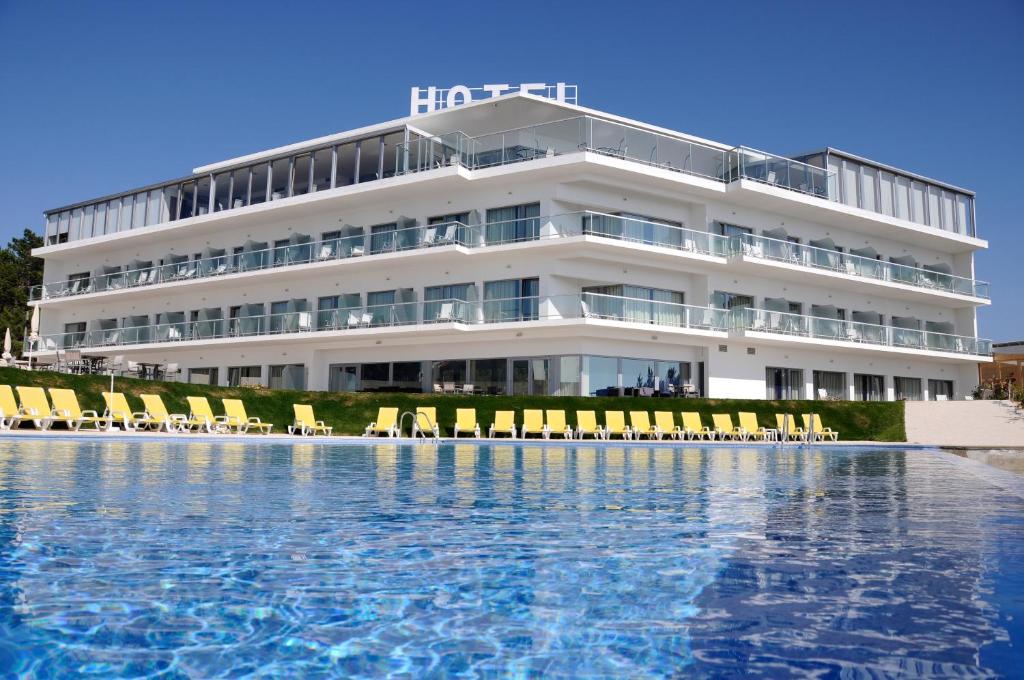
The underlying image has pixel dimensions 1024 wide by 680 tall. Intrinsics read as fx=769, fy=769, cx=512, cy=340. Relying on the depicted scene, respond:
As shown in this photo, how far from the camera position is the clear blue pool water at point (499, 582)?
10.4 ft

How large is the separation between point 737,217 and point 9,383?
25510mm

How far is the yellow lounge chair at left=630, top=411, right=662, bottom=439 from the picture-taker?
2450cm

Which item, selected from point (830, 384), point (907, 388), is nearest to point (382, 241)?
point (830, 384)

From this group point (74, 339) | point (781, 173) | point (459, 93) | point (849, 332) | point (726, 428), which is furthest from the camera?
point (74, 339)

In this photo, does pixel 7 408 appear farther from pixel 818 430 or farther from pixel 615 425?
pixel 818 430

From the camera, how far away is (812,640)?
336 cm

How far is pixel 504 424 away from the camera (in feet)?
80.1

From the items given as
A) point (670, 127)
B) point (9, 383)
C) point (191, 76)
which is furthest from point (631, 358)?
point (191, 76)

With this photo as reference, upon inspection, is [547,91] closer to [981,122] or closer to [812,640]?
[981,122]

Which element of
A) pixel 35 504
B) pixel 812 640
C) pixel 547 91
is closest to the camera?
pixel 812 640

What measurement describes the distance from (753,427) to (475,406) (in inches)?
370

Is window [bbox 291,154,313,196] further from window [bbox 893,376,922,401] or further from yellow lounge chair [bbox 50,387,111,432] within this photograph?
window [bbox 893,376,922,401]

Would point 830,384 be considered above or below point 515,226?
below

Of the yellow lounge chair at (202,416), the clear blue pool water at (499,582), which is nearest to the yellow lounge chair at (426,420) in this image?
the yellow lounge chair at (202,416)
